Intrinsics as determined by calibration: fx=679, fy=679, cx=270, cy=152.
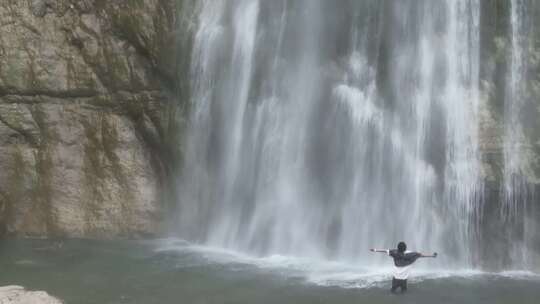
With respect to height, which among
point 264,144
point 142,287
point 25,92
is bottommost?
point 142,287

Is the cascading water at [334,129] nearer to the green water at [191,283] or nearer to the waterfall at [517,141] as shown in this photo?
the waterfall at [517,141]

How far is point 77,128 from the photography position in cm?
1975

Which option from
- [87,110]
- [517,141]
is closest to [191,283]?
[87,110]

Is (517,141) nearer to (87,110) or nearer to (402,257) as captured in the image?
(402,257)

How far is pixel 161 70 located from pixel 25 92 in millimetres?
3922

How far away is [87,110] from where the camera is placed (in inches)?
777

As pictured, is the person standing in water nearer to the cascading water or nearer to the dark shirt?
the dark shirt

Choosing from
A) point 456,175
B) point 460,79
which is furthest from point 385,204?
point 460,79

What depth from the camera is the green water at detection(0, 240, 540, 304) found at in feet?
45.5

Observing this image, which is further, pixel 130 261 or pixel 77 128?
pixel 77 128

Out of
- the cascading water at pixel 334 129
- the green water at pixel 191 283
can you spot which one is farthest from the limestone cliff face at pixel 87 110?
the green water at pixel 191 283

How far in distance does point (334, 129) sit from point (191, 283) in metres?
6.01

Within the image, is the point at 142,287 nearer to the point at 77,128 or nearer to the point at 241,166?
the point at 241,166

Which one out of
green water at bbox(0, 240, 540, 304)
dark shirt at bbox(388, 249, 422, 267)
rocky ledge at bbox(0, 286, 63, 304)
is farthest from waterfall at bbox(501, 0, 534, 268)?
rocky ledge at bbox(0, 286, 63, 304)
